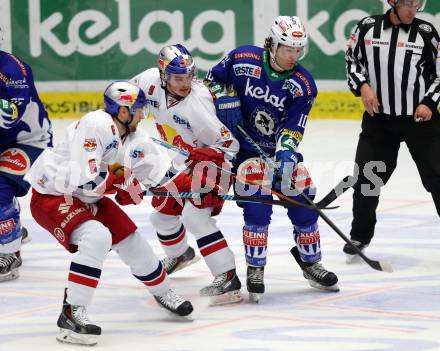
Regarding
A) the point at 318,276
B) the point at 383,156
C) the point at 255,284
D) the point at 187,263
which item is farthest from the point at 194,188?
the point at 383,156

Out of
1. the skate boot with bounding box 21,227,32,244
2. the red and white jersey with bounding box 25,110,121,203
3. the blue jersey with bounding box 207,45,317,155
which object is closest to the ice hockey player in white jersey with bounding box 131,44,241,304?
the blue jersey with bounding box 207,45,317,155

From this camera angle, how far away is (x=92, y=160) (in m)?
4.45

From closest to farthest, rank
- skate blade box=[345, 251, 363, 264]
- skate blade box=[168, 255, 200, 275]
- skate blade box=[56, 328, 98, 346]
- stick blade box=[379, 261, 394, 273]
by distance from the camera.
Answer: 1. skate blade box=[56, 328, 98, 346]
2. stick blade box=[379, 261, 394, 273]
3. skate blade box=[168, 255, 200, 275]
4. skate blade box=[345, 251, 363, 264]

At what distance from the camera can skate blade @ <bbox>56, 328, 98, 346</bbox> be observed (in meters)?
4.36

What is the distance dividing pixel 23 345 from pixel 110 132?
0.92 metres

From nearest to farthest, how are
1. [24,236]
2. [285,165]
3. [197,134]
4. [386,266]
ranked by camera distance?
[285,165] < [197,134] < [386,266] < [24,236]

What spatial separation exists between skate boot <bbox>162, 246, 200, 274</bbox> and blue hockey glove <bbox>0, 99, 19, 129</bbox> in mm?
1066

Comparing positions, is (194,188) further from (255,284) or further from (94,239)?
(94,239)

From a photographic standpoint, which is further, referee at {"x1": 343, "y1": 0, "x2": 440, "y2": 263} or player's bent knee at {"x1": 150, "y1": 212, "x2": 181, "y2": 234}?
referee at {"x1": 343, "y1": 0, "x2": 440, "y2": 263}

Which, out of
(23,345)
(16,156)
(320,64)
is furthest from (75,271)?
(320,64)

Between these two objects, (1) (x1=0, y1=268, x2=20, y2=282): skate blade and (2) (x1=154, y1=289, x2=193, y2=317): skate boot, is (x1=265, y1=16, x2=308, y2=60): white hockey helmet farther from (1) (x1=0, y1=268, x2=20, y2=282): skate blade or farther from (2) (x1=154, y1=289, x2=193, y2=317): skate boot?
(1) (x1=0, y1=268, x2=20, y2=282): skate blade

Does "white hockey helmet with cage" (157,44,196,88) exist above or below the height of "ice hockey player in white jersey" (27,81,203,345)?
above

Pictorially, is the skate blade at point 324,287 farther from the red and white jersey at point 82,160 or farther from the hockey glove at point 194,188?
the red and white jersey at point 82,160

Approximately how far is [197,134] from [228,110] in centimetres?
20
